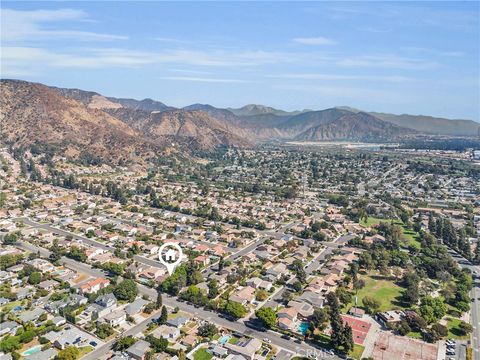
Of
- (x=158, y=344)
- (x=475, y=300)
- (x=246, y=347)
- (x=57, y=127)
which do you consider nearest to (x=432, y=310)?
(x=475, y=300)

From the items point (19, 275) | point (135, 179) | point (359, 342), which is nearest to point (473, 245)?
point (359, 342)

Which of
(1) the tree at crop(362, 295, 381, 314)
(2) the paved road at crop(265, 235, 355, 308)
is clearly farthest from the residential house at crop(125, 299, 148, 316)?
(1) the tree at crop(362, 295, 381, 314)

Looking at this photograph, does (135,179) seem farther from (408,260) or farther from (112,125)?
(408,260)

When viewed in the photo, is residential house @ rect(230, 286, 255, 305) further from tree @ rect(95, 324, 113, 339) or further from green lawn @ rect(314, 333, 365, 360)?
tree @ rect(95, 324, 113, 339)

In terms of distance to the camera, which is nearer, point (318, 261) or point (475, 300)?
point (475, 300)

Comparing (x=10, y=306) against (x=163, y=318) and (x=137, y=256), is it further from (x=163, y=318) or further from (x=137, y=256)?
(x=137, y=256)
